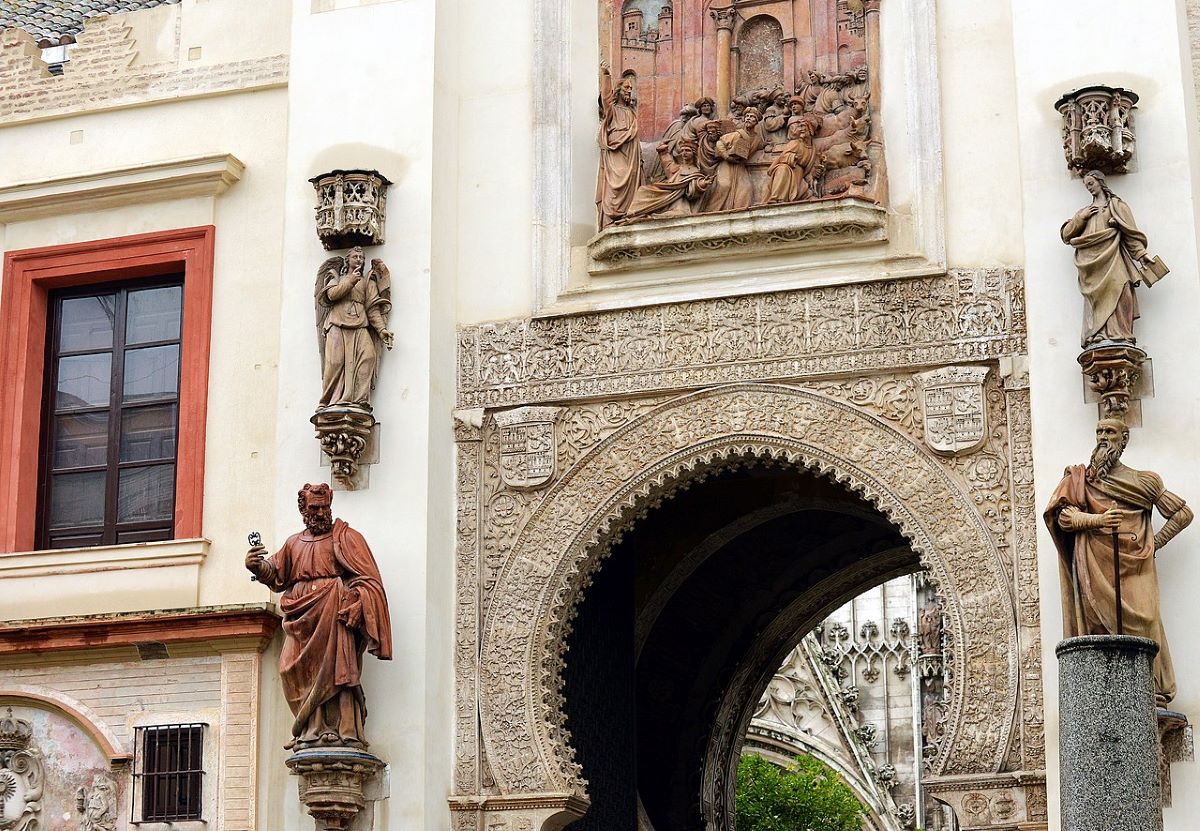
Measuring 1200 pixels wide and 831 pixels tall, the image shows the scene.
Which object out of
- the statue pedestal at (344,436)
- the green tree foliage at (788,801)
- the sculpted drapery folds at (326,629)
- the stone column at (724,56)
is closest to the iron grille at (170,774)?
the sculpted drapery folds at (326,629)

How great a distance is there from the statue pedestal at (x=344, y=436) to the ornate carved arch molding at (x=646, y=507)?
1.02 m

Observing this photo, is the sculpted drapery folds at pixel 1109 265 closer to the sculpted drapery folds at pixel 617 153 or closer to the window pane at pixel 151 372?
the sculpted drapery folds at pixel 617 153

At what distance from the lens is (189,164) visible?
14016 mm

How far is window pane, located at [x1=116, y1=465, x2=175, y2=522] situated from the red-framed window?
0.01 meters

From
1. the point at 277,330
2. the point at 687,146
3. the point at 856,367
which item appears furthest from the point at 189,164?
the point at 856,367

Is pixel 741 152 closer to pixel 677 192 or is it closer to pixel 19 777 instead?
pixel 677 192

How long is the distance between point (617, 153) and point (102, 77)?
11.9 ft

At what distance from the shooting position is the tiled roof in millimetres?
16219

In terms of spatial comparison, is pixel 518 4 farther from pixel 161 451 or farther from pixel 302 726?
pixel 302 726

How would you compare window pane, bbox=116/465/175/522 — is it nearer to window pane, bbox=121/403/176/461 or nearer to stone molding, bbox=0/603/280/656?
window pane, bbox=121/403/176/461

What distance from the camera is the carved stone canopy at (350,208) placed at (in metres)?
13.2

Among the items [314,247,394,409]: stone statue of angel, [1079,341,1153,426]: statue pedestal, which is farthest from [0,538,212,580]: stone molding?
[1079,341,1153,426]: statue pedestal

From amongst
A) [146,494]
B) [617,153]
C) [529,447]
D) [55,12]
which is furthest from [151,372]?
[55,12]

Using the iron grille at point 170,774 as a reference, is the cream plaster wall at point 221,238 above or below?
above
